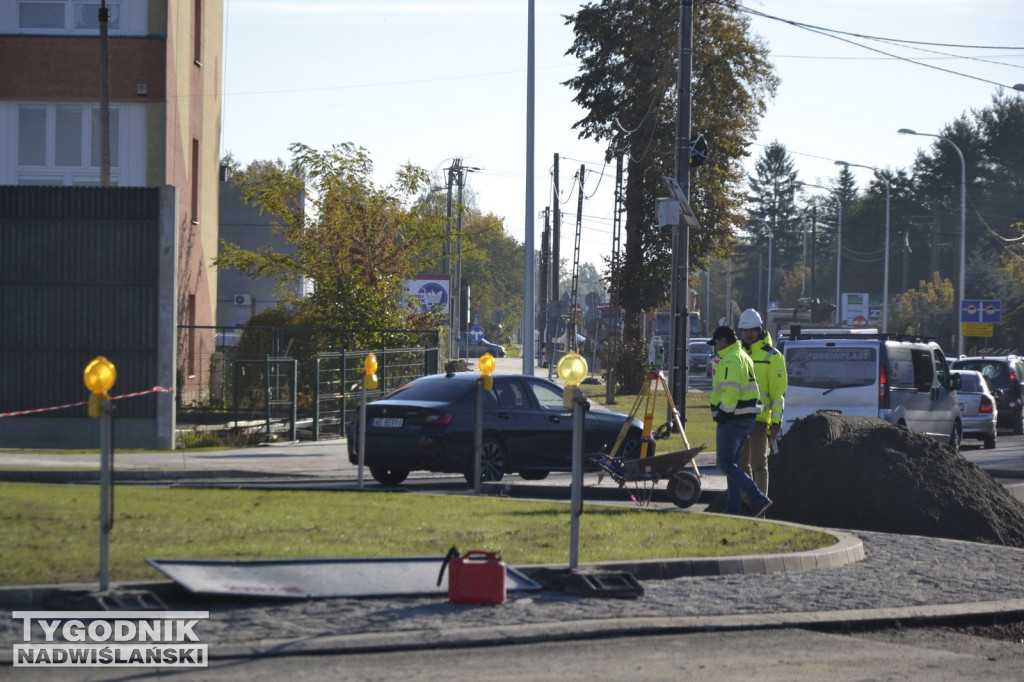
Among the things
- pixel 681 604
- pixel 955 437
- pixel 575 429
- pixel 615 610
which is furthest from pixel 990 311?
pixel 615 610

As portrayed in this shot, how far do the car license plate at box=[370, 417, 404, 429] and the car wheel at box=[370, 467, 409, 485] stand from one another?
70 cm

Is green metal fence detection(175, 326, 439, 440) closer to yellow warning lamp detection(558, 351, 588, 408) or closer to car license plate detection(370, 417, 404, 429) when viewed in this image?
car license plate detection(370, 417, 404, 429)

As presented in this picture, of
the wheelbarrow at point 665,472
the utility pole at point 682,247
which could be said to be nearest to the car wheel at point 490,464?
the wheelbarrow at point 665,472

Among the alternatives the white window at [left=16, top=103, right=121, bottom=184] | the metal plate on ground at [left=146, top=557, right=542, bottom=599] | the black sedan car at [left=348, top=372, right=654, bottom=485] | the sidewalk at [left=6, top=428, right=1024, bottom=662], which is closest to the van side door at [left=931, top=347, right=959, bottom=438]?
the black sedan car at [left=348, top=372, right=654, bottom=485]

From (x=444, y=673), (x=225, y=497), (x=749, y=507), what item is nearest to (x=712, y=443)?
(x=749, y=507)

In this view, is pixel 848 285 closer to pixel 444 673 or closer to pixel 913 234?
pixel 913 234

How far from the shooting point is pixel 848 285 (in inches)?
5039

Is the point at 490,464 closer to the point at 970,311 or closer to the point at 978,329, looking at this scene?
the point at 970,311

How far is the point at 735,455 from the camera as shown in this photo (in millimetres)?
13258

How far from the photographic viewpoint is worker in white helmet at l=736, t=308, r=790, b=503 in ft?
46.4

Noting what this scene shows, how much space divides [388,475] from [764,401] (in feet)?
19.2

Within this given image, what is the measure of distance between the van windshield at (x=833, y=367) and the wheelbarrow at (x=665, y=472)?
583 centimetres

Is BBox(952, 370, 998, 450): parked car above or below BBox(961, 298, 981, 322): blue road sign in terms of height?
below

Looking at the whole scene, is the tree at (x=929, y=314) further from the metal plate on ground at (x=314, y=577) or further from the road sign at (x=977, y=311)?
the metal plate on ground at (x=314, y=577)
